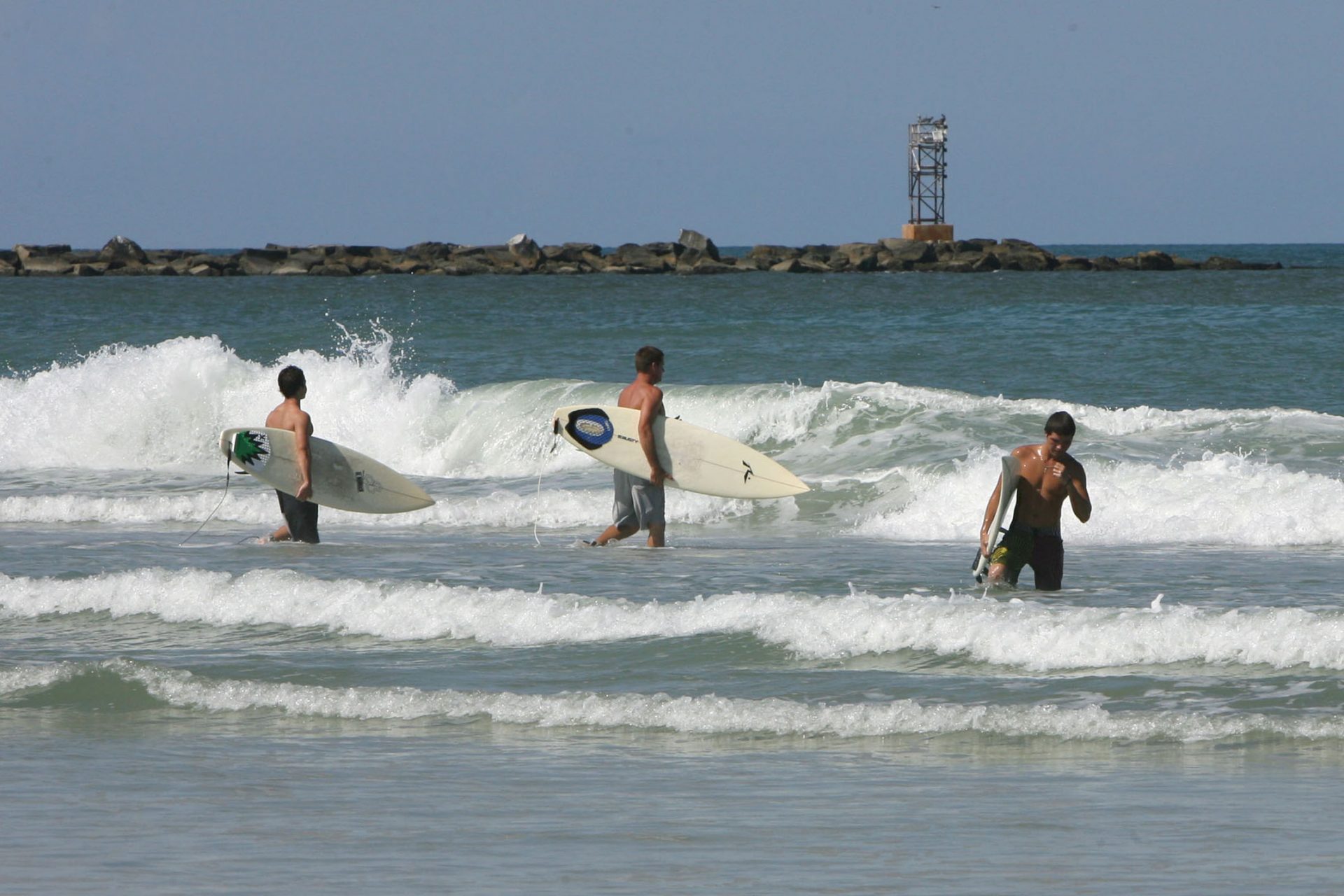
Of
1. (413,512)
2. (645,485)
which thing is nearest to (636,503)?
(645,485)

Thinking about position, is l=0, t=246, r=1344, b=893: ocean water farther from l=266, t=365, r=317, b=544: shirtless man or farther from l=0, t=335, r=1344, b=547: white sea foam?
l=266, t=365, r=317, b=544: shirtless man

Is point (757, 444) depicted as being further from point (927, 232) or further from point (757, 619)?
point (927, 232)

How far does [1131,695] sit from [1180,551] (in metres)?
4.70

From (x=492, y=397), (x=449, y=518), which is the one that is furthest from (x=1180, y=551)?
(x=492, y=397)

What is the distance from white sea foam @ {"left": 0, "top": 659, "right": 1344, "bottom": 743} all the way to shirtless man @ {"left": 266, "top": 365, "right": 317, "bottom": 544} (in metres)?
3.12

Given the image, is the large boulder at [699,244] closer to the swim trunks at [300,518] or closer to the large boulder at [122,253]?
the large boulder at [122,253]

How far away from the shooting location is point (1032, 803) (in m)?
5.41

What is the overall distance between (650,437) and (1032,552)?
9.92 ft

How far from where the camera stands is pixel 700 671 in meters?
7.44

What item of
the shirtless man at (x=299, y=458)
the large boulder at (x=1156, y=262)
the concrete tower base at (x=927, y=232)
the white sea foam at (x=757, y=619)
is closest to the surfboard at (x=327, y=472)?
the shirtless man at (x=299, y=458)

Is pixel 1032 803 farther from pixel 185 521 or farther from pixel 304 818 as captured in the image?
pixel 185 521

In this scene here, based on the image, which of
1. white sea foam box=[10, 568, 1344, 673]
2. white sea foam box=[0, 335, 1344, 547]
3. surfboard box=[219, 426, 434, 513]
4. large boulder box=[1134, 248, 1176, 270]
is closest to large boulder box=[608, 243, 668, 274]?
large boulder box=[1134, 248, 1176, 270]

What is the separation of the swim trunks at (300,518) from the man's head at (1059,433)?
497cm

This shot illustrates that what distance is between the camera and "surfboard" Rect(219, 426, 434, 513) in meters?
11.3
